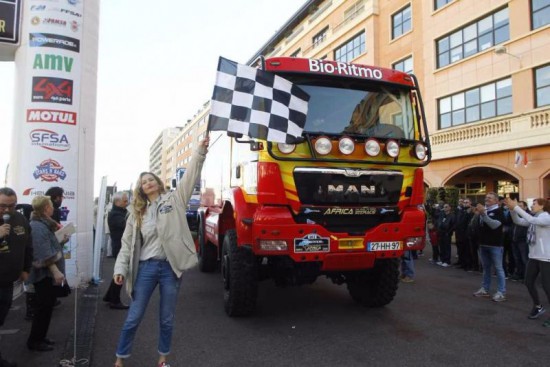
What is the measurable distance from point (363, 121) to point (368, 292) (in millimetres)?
2536

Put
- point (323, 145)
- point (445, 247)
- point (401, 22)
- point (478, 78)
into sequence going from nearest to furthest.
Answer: point (323, 145) < point (445, 247) < point (478, 78) < point (401, 22)

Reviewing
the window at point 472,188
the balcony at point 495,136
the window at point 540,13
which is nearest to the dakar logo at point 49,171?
the balcony at point 495,136

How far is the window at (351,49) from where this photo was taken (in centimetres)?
2729

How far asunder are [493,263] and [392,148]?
11.2ft

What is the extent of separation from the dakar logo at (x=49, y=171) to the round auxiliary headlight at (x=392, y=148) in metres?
5.54

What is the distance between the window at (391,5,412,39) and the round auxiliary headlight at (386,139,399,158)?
20.8 meters

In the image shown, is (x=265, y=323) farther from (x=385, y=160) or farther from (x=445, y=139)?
(x=445, y=139)

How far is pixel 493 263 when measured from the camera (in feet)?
22.9

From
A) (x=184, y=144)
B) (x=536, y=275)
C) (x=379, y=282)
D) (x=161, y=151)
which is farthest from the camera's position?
(x=161, y=151)

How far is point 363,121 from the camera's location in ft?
17.1

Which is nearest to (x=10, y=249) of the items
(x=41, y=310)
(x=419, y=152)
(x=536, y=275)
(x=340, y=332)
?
(x=41, y=310)

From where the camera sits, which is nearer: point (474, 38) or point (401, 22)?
point (474, 38)

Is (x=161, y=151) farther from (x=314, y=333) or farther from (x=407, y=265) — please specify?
(x=314, y=333)

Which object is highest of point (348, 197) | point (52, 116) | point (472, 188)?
point (52, 116)
